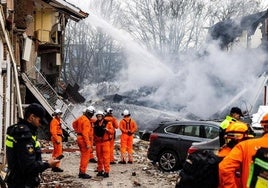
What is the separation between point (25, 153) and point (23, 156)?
0.03 metres

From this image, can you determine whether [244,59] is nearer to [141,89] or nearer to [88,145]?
[141,89]

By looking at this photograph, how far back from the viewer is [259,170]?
3.49m

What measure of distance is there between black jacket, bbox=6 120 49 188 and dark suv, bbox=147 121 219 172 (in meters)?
7.81

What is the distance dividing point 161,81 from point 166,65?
2564 millimetres

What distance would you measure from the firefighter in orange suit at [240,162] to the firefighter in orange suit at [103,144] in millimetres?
7684

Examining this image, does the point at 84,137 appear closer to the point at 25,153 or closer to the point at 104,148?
the point at 104,148

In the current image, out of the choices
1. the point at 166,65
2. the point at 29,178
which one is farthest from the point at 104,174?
the point at 166,65

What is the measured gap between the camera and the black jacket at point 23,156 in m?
4.57

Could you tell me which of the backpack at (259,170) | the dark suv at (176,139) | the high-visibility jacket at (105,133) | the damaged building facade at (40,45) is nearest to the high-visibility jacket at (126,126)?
the dark suv at (176,139)

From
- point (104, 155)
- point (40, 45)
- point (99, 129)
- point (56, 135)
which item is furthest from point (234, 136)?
point (40, 45)

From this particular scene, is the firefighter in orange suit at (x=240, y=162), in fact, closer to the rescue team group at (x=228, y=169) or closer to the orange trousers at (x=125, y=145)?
the rescue team group at (x=228, y=169)

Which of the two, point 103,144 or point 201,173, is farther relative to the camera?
point 103,144

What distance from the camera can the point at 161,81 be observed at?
2709 cm

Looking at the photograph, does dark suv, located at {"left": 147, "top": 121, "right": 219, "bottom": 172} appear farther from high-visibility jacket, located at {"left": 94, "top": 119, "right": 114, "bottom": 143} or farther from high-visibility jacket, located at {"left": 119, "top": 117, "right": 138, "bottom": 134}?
high-visibility jacket, located at {"left": 94, "top": 119, "right": 114, "bottom": 143}
